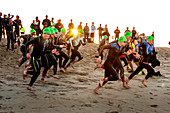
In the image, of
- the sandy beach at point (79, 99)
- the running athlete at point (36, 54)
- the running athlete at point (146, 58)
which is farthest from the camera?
the running athlete at point (146, 58)

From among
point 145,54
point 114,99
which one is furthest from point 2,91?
point 145,54

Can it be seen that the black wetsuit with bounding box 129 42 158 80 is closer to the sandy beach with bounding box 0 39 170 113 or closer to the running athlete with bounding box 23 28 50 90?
the sandy beach with bounding box 0 39 170 113

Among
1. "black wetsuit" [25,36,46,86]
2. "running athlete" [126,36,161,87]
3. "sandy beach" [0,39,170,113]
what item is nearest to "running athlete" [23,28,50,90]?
"black wetsuit" [25,36,46,86]

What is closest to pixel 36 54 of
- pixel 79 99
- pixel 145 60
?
pixel 79 99

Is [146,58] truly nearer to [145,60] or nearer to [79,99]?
[145,60]

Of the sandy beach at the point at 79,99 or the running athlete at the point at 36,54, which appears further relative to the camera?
the running athlete at the point at 36,54

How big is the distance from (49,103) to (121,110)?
5.74 ft

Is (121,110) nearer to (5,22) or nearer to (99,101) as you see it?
(99,101)

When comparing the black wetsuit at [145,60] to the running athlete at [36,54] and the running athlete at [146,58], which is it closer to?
the running athlete at [146,58]

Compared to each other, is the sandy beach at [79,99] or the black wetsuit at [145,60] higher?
the black wetsuit at [145,60]

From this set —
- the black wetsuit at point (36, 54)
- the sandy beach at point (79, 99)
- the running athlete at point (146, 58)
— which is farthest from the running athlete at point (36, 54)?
the running athlete at point (146, 58)

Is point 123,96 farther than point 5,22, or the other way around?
point 5,22

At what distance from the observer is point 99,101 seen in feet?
17.2

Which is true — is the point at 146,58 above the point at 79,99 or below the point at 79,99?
above
